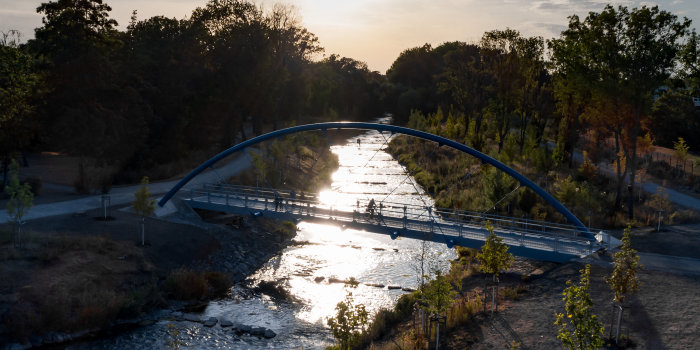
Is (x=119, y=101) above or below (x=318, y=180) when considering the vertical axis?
above

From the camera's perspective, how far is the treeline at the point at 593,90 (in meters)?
31.2

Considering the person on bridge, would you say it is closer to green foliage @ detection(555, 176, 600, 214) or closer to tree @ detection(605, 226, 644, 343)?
tree @ detection(605, 226, 644, 343)

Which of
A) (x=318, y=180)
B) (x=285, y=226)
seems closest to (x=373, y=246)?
(x=285, y=226)

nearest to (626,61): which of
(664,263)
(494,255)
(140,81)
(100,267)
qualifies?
(664,263)

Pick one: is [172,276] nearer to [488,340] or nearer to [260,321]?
[260,321]

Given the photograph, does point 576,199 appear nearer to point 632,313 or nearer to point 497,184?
point 497,184

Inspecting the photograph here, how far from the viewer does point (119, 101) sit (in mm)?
39875

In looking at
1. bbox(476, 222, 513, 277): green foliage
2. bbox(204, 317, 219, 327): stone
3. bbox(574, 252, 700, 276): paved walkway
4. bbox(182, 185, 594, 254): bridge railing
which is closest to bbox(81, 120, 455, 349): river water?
bbox(204, 317, 219, 327): stone

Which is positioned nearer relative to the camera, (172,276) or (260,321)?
(260,321)

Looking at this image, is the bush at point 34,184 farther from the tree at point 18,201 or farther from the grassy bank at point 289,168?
the grassy bank at point 289,168

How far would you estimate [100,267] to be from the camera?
23922 millimetres

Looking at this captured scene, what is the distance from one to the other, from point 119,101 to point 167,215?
1230 centimetres

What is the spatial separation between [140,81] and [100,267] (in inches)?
976

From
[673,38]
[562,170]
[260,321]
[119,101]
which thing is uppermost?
[673,38]
